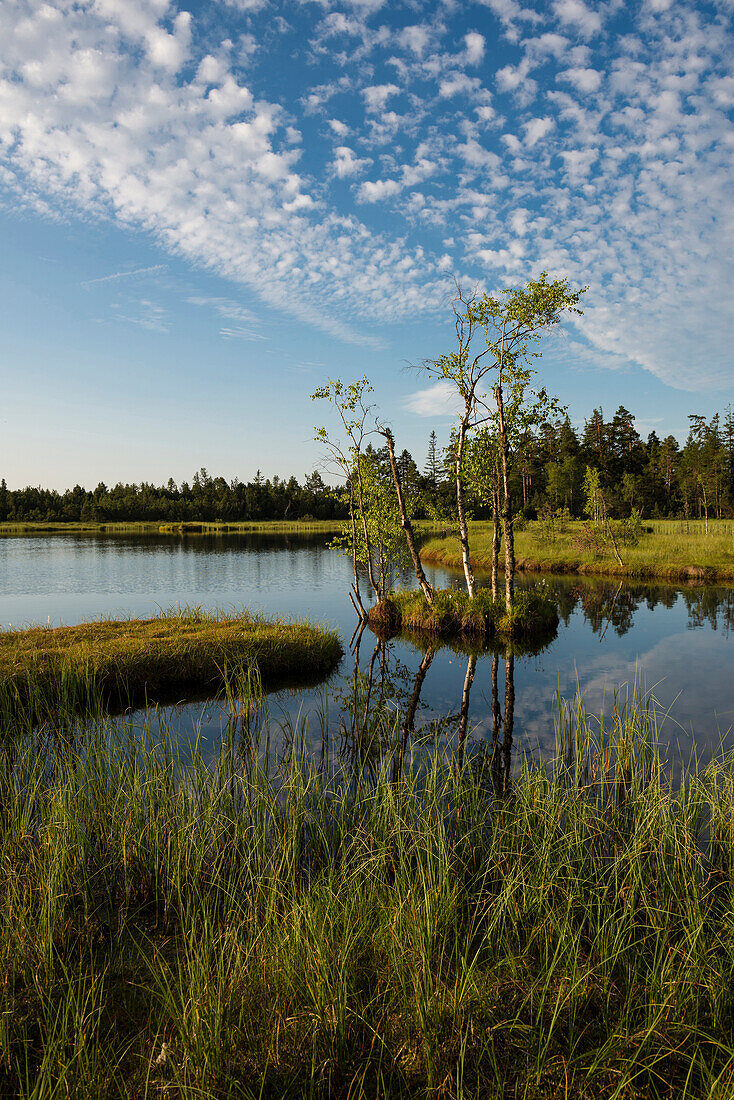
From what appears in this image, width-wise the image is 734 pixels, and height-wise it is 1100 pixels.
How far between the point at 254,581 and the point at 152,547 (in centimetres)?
3212

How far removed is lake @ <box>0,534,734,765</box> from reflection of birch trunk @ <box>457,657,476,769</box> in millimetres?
79

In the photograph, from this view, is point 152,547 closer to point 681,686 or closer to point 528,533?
point 528,533

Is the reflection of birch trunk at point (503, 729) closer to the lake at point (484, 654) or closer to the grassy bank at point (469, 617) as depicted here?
the lake at point (484, 654)

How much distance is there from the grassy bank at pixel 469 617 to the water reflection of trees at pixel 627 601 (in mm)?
2103

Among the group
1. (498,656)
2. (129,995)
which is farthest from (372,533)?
(129,995)

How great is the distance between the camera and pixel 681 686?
15266 millimetres

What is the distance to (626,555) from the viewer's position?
139 ft

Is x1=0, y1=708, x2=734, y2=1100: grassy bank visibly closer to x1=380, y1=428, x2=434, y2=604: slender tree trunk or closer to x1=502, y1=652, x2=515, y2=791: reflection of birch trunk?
x1=502, y1=652, x2=515, y2=791: reflection of birch trunk

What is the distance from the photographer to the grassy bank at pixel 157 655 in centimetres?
1363

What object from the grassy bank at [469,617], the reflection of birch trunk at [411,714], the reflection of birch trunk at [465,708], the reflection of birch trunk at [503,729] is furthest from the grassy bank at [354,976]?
the grassy bank at [469,617]

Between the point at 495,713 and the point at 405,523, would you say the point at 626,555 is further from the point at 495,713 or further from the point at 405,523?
the point at 495,713

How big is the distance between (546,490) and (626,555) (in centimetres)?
5218

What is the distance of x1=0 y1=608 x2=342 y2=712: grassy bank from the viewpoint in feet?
44.7

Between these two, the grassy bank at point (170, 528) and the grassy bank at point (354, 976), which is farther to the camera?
the grassy bank at point (170, 528)
